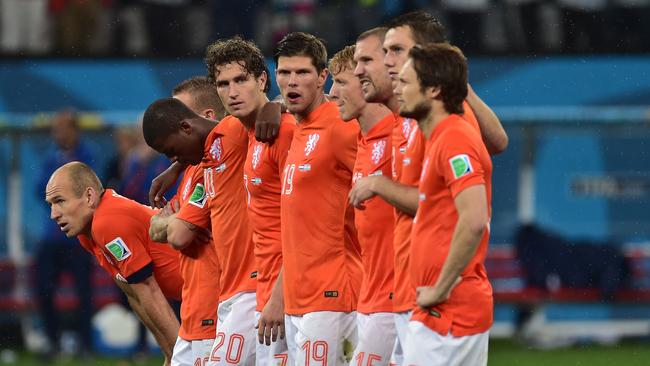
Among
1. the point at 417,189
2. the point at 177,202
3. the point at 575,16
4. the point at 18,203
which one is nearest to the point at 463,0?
the point at 575,16

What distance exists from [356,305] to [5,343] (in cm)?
932

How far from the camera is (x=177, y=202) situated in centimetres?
823

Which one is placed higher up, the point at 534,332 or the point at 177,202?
the point at 177,202

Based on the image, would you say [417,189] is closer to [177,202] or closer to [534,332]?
[177,202]

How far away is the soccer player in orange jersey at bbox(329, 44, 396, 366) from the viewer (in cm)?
669

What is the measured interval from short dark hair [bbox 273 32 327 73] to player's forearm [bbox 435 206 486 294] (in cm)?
193

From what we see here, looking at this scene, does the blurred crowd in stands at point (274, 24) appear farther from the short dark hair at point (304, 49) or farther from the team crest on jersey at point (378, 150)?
the team crest on jersey at point (378, 150)

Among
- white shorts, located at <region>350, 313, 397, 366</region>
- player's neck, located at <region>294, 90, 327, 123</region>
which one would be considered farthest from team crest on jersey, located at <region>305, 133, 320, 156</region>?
white shorts, located at <region>350, 313, 397, 366</region>

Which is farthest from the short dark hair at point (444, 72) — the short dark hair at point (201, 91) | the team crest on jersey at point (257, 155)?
the short dark hair at point (201, 91)

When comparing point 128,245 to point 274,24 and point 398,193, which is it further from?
point 274,24

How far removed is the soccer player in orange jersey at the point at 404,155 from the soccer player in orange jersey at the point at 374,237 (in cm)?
18

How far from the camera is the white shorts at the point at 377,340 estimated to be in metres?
6.68

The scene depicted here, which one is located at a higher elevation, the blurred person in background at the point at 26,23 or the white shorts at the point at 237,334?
the blurred person in background at the point at 26,23

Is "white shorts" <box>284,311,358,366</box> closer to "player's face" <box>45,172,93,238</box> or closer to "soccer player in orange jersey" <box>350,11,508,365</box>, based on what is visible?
"soccer player in orange jersey" <box>350,11,508,365</box>
